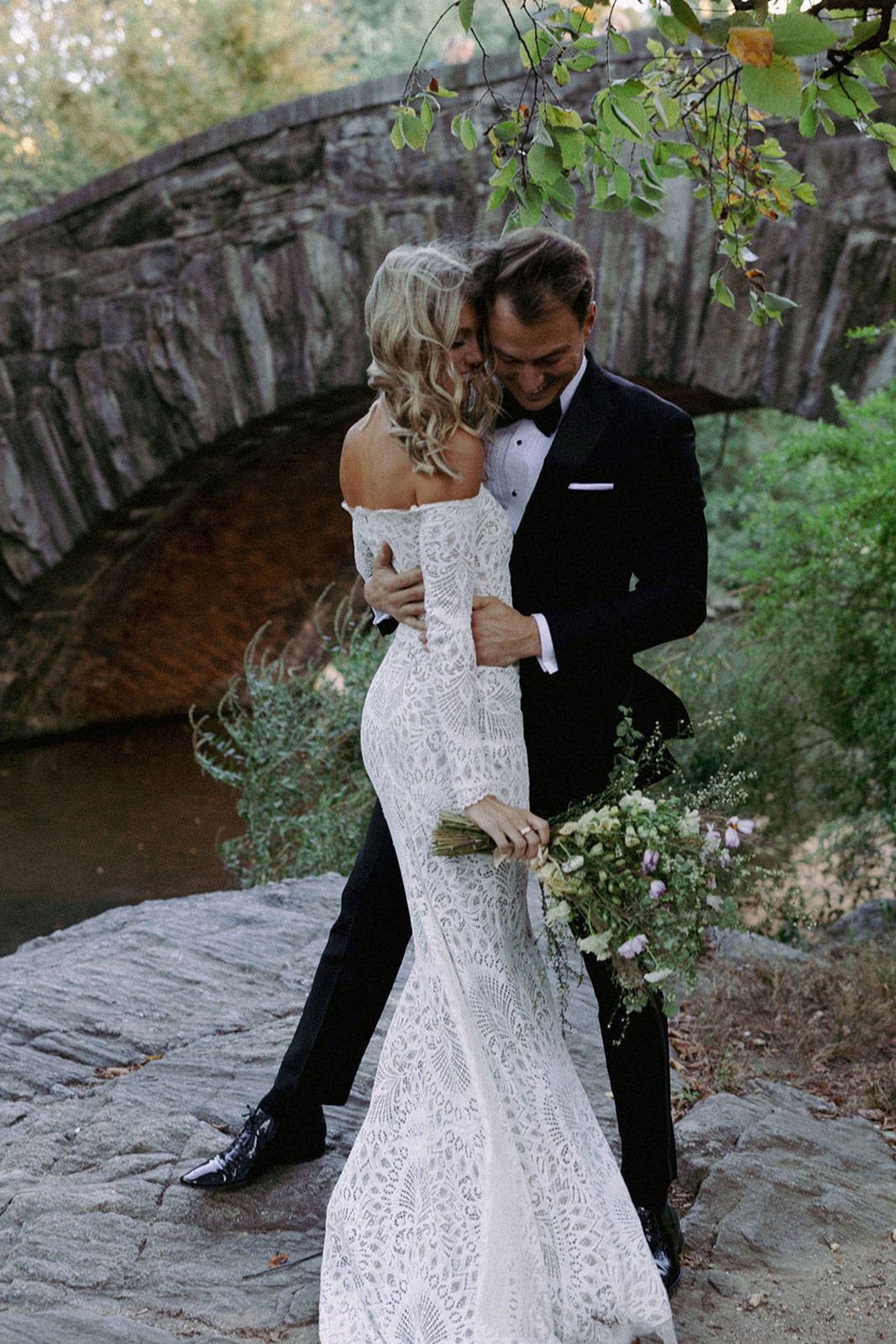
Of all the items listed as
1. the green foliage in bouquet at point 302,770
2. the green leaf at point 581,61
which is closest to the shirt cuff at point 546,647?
the green leaf at point 581,61

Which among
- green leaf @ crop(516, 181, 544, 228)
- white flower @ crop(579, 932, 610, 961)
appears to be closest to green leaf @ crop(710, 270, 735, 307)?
green leaf @ crop(516, 181, 544, 228)

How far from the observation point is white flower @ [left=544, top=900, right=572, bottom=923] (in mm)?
2111

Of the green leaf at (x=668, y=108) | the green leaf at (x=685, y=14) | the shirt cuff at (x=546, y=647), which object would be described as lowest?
the shirt cuff at (x=546, y=647)

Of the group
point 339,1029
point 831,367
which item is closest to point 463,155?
point 831,367

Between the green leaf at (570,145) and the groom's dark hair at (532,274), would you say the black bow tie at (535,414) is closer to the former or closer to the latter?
the groom's dark hair at (532,274)

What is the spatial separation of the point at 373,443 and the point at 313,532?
839 centimetres

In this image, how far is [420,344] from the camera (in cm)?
209

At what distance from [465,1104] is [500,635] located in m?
0.83

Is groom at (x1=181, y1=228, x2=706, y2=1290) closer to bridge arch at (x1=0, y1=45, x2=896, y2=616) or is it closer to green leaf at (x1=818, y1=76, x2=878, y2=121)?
green leaf at (x1=818, y1=76, x2=878, y2=121)

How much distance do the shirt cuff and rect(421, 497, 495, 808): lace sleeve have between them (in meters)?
0.14

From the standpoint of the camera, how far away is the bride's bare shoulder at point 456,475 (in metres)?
2.17

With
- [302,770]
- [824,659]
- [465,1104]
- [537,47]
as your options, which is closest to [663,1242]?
[465,1104]

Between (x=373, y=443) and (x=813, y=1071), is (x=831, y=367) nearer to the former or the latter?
(x=813, y=1071)

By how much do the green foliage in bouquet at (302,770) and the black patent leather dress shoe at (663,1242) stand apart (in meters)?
3.06
